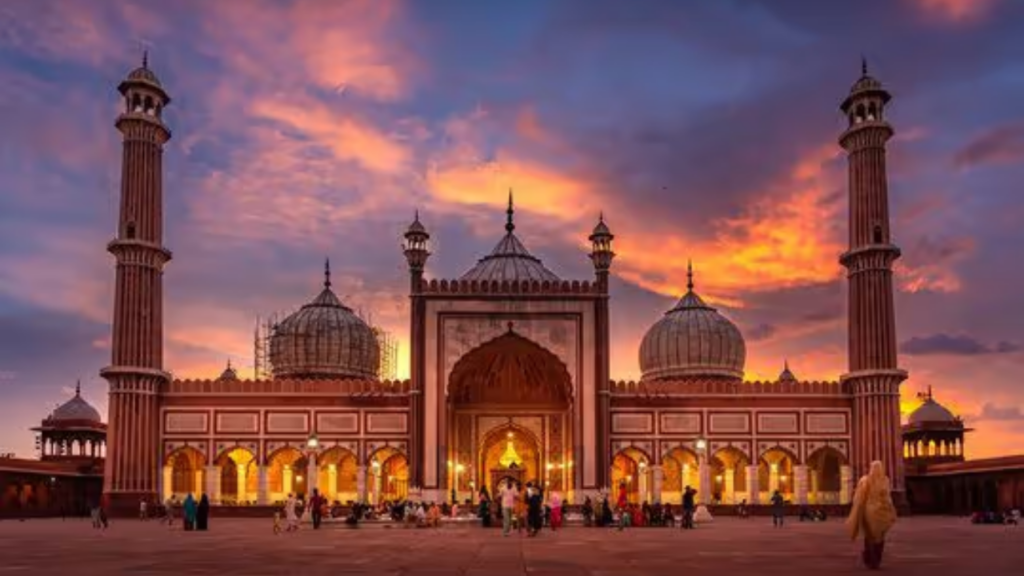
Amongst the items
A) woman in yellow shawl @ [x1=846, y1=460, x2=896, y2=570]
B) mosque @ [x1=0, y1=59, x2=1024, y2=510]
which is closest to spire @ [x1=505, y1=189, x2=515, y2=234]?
mosque @ [x1=0, y1=59, x2=1024, y2=510]

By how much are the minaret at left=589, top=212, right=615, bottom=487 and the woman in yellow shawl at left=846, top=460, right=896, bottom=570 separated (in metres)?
35.1

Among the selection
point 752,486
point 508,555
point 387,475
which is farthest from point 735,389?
point 508,555

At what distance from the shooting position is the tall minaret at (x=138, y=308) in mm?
51531

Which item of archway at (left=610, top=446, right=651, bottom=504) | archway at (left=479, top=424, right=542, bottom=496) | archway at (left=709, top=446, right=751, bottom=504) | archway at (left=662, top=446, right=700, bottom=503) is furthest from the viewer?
archway at (left=479, top=424, right=542, bottom=496)

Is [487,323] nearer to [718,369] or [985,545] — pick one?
[718,369]

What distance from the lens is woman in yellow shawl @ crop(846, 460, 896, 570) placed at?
16.6 metres

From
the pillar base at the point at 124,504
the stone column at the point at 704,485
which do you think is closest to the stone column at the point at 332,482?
the pillar base at the point at 124,504

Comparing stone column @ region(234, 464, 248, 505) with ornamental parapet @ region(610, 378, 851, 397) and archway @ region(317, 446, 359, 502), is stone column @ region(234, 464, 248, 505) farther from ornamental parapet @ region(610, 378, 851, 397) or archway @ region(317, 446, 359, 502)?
ornamental parapet @ region(610, 378, 851, 397)

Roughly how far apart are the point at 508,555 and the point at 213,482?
35543mm

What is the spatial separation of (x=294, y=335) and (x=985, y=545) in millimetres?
47856

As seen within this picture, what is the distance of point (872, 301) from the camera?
2109 inches

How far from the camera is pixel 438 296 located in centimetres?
5369

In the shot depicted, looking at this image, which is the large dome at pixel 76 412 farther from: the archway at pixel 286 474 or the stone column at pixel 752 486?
the stone column at pixel 752 486

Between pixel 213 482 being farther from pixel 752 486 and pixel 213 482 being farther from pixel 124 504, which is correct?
pixel 752 486
